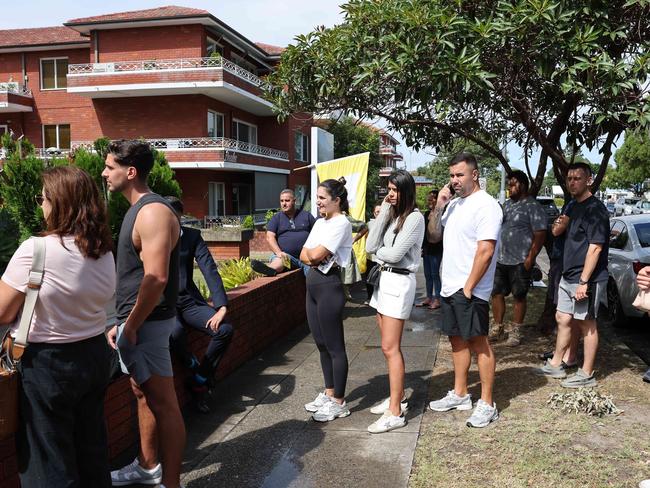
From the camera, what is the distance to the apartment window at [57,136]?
96.9ft

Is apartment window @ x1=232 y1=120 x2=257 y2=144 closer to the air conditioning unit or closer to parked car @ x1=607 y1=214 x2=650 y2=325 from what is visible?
the air conditioning unit

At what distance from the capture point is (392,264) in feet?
14.5

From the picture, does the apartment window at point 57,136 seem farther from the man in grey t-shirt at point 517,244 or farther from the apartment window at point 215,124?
the man in grey t-shirt at point 517,244

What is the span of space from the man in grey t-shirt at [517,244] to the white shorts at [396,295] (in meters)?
2.67

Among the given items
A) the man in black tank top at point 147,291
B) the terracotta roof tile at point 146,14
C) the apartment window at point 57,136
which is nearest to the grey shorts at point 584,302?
the man in black tank top at point 147,291

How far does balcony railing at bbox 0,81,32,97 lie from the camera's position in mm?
28297

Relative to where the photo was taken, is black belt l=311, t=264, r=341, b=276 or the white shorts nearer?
the white shorts

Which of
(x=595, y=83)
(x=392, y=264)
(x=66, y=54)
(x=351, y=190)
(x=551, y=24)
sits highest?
(x=66, y=54)

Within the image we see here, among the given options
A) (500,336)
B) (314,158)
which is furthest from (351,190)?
(500,336)

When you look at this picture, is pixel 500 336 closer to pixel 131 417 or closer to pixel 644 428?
pixel 644 428

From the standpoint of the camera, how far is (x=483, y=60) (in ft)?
17.8

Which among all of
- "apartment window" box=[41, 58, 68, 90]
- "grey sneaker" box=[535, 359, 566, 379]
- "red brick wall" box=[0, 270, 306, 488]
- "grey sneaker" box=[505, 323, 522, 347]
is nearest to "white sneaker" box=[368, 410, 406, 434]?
"red brick wall" box=[0, 270, 306, 488]

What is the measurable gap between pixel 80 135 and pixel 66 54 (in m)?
4.04

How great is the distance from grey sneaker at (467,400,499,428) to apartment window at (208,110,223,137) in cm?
2456
